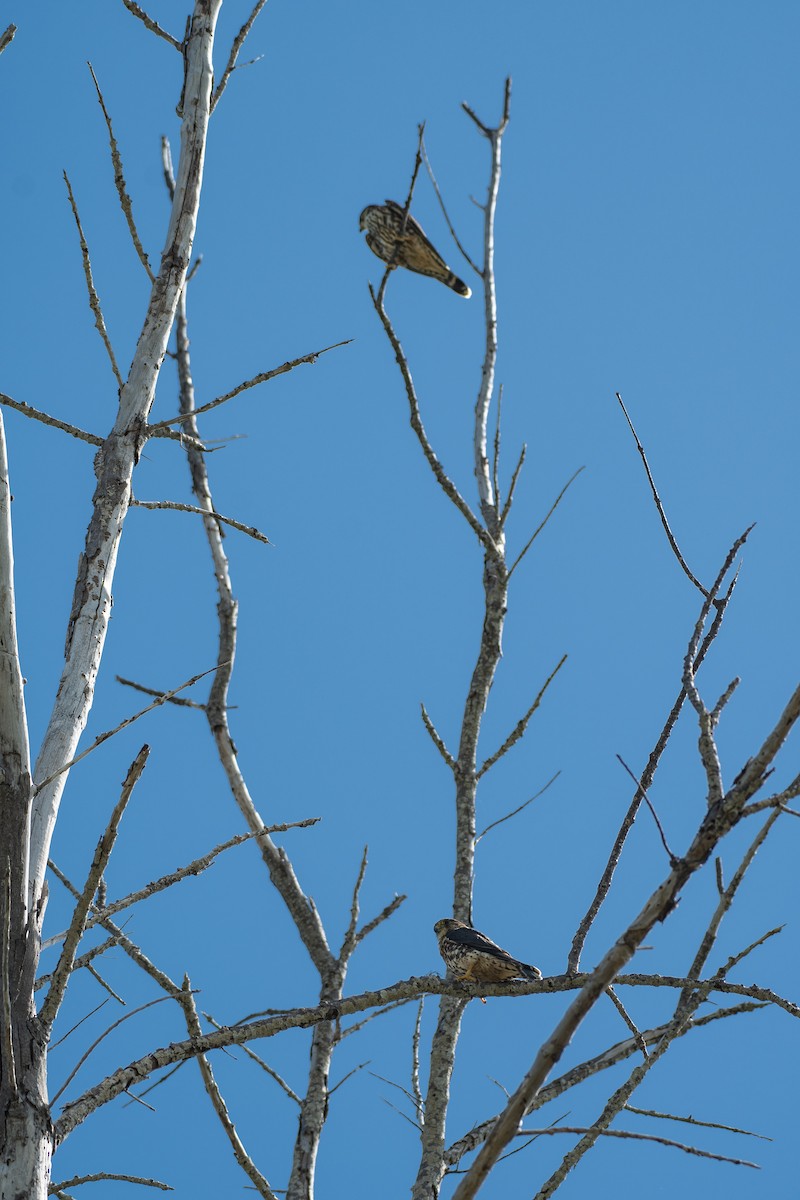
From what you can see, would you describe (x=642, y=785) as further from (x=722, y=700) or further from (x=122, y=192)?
(x=122, y=192)

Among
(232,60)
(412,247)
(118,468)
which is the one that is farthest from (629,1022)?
(412,247)

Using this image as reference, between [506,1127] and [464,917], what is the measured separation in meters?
2.45

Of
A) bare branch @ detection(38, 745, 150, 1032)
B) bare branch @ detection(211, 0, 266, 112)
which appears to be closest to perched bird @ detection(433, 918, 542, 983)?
bare branch @ detection(38, 745, 150, 1032)

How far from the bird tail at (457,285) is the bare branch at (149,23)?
3.99 meters

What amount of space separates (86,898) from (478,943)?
2.31 metres

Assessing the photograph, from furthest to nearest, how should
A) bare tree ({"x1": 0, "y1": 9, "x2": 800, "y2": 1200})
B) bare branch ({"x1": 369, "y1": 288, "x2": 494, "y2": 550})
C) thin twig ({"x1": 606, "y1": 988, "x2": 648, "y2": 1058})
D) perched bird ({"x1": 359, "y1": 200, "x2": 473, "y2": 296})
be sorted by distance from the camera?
perched bird ({"x1": 359, "y1": 200, "x2": 473, "y2": 296}) → bare branch ({"x1": 369, "y1": 288, "x2": 494, "y2": 550}) → thin twig ({"x1": 606, "y1": 988, "x2": 648, "y2": 1058}) → bare tree ({"x1": 0, "y1": 9, "x2": 800, "y2": 1200})

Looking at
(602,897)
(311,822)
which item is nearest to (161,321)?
(311,822)

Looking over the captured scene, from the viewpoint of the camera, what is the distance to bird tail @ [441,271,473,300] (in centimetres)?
677

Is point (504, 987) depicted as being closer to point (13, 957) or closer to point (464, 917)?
point (13, 957)

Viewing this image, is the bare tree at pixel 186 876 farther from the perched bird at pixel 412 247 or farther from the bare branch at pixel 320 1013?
the perched bird at pixel 412 247

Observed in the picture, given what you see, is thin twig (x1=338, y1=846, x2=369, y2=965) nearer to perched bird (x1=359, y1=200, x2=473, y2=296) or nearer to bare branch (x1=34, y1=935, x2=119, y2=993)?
bare branch (x1=34, y1=935, x2=119, y2=993)

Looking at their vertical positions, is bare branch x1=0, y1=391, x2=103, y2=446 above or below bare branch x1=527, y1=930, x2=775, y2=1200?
above

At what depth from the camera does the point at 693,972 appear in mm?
2334

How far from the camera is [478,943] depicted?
387 cm
